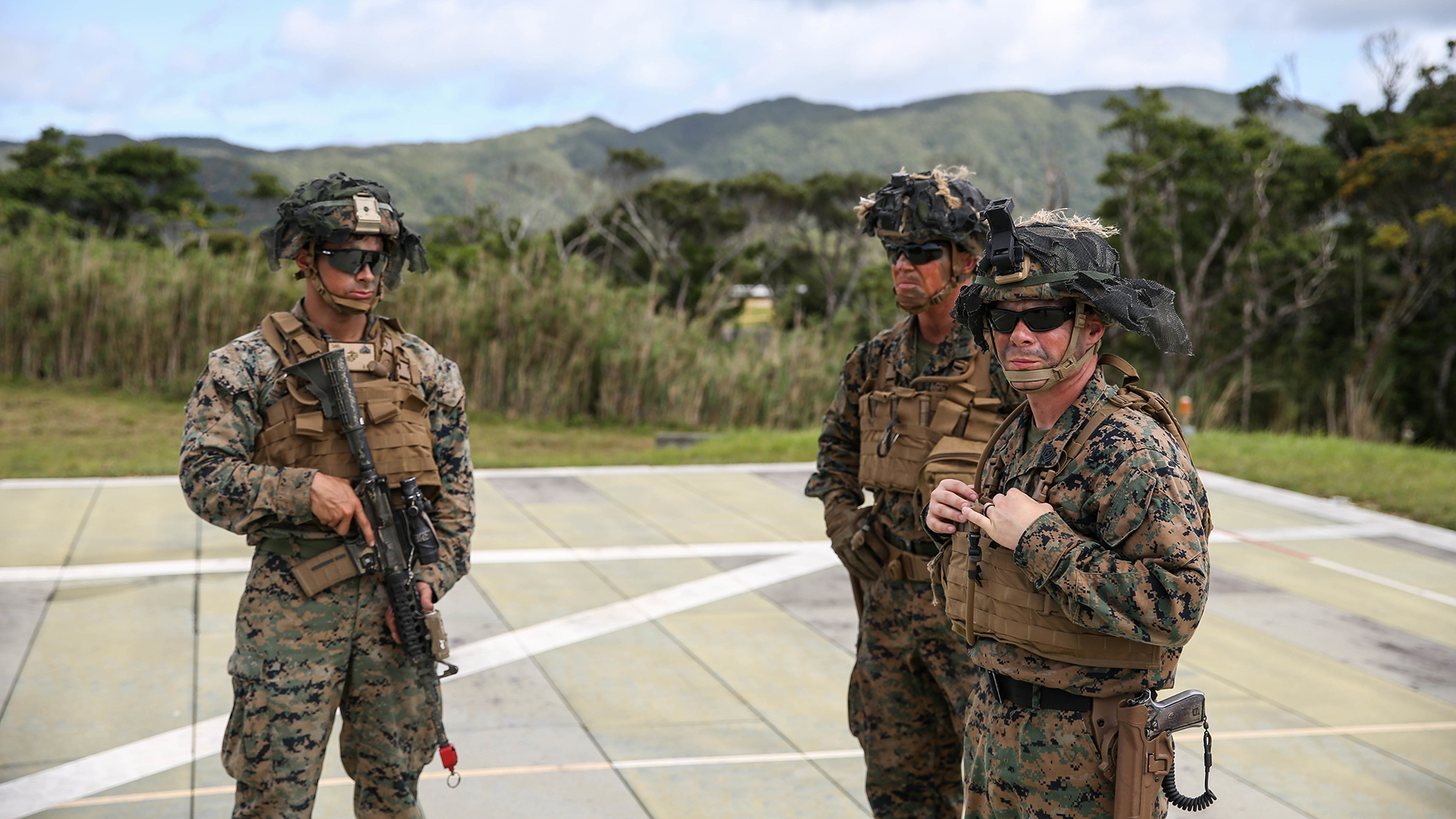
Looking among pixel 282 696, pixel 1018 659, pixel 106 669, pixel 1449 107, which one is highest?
pixel 1449 107

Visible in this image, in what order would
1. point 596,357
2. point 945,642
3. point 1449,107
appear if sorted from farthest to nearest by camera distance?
1. point 1449,107
2. point 596,357
3. point 945,642

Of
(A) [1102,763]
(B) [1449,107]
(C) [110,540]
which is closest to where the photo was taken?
(A) [1102,763]

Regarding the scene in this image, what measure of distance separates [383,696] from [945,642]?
4.96ft

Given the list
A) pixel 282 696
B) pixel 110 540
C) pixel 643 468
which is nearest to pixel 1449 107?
pixel 643 468

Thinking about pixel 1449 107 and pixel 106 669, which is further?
pixel 1449 107

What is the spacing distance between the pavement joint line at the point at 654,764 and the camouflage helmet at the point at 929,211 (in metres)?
2.25

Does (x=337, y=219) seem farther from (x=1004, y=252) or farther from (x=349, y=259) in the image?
(x=1004, y=252)

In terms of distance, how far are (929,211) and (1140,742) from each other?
1.69 metres

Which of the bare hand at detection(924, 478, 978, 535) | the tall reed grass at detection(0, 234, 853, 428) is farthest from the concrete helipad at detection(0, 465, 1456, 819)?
the tall reed grass at detection(0, 234, 853, 428)

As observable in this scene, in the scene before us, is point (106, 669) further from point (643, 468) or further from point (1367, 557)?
point (1367, 557)

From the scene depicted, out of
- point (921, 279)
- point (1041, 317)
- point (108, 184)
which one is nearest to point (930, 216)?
point (921, 279)

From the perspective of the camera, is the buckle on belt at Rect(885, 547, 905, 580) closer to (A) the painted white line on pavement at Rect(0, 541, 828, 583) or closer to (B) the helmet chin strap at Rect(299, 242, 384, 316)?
(B) the helmet chin strap at Rect(299, 242, 384, 316)

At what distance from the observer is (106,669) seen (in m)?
5.52

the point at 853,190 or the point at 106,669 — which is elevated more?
the point at 853,190
